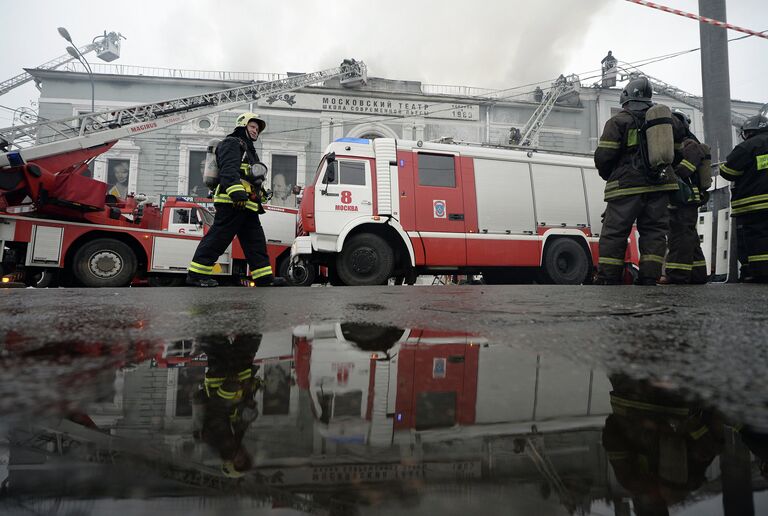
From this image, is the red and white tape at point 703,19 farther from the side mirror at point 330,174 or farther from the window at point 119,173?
the window at point 119,173

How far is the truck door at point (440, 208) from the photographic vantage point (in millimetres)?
6281

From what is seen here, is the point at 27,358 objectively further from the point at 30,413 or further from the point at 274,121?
the point at 274,121

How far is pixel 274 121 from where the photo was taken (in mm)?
16281

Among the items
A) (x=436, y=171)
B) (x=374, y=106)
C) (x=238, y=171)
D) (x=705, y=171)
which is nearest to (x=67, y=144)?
(x=238, y=171)

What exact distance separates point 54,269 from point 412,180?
518cm

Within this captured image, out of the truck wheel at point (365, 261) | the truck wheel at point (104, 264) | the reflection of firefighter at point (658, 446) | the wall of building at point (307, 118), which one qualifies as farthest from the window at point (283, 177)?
the reflection of firefighter at point (658, 446)

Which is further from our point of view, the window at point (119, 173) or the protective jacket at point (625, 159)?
the window at point (119, 173)

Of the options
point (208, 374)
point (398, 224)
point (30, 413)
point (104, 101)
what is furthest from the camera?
point (104, 101)

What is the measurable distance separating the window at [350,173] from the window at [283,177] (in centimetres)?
1059

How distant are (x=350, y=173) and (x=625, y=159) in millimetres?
3438

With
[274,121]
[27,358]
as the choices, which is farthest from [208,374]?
[274,121]

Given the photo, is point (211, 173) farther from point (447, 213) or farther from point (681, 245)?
point (681, 245)

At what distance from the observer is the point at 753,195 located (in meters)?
4.27

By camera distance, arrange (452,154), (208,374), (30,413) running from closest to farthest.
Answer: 1. (30,413)
2. (208,374)
3. (452,154)
